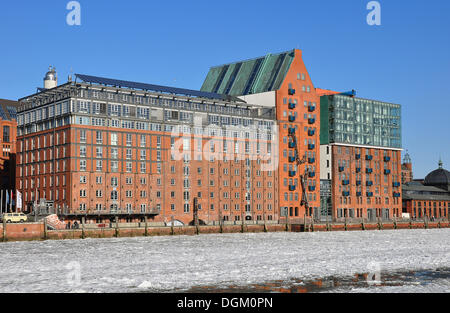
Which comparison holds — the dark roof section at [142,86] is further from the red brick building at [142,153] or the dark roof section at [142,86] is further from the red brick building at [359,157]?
the red brick building at [359,157]

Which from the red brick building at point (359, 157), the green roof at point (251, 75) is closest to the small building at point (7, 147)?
the green roof at point (251, 75)

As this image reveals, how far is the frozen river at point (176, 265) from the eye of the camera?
4262 centimetres

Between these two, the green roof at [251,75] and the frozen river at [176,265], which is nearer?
A: the frozen river at [176,265]

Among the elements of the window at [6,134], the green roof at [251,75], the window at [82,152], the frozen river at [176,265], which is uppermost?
the green roof at [251,75]

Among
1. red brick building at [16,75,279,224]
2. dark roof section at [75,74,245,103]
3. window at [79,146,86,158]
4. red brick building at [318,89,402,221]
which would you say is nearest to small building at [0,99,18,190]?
red brick building at [16,75,279,224]

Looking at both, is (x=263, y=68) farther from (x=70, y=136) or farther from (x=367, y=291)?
(x=367, y=291)

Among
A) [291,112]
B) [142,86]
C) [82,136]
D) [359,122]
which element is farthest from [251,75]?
[82,136]

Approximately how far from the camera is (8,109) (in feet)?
556

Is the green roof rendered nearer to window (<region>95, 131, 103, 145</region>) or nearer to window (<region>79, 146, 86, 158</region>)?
window (<region>95, 131, 103, 145</region>)

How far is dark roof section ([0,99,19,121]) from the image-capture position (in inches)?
6511

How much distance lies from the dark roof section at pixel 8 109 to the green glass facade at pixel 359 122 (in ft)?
253

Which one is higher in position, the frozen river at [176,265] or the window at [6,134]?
the window at [6,134]

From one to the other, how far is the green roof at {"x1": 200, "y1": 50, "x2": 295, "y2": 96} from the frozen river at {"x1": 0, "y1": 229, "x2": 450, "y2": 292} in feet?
283
